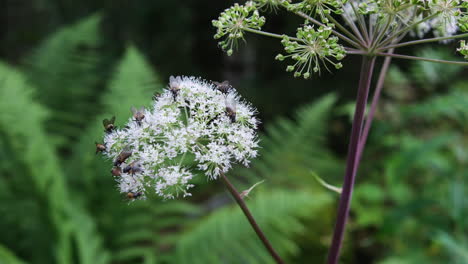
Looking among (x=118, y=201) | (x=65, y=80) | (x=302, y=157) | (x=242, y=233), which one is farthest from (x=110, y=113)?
(x=302, y=157)

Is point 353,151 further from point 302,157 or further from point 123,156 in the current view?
point 302,157

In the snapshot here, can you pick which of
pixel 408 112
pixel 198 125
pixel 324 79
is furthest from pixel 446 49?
pixel 198 125

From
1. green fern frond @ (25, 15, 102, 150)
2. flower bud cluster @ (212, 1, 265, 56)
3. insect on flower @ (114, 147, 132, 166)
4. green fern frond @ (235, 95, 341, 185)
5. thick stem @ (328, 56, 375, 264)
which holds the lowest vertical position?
thick stem @ (328, 56, 375, 264)

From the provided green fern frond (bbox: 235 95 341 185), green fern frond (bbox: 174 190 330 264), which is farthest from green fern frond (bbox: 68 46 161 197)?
green fern frond (bbox: 235 95 341 185)

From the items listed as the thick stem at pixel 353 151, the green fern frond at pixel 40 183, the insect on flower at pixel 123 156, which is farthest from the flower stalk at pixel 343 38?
the green fern frond at pixel 40 183

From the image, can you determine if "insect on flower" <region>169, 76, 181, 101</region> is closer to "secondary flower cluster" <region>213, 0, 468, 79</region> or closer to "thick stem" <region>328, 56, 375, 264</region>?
"secondary flower cluster" <region>213, 0, 468, 79</region>

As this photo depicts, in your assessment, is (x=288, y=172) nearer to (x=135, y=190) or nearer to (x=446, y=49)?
(x=446, y=49)
